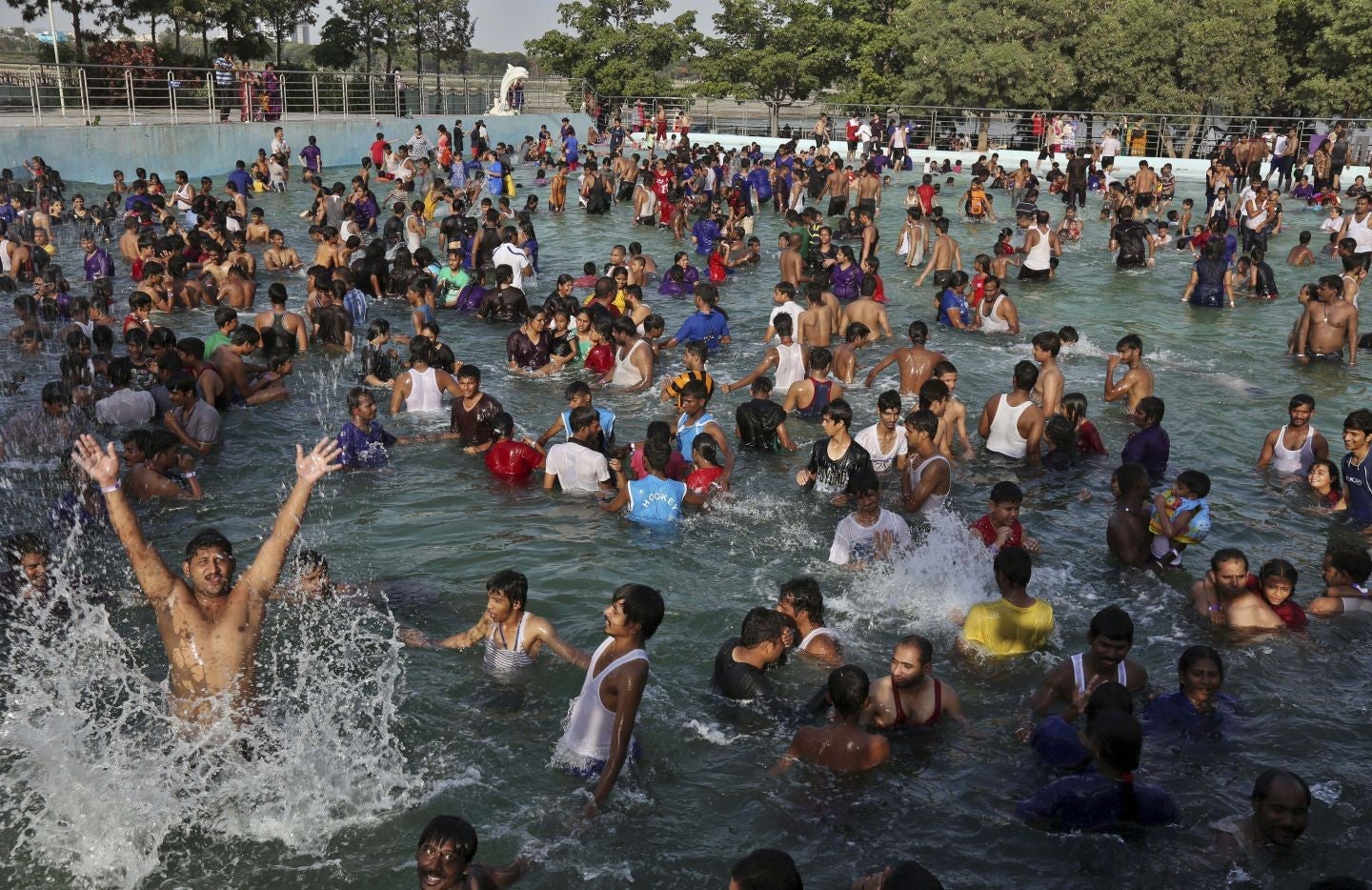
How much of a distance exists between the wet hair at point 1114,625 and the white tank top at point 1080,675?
20cm

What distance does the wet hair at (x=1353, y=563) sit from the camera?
7.46 metres

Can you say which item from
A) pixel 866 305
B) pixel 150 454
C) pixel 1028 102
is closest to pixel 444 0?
pixel 1028 102

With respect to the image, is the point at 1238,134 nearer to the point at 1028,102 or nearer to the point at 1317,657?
the point at 1028,102

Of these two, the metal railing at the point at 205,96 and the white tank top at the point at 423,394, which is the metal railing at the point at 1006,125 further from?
the white tank top at the point at 423,394

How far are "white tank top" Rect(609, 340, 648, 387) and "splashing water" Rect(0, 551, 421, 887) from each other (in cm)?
606

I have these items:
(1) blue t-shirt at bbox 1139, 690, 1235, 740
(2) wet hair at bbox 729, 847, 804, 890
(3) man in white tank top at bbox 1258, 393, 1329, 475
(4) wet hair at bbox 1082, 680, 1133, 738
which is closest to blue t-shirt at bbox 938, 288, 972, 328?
(3) man in white tank top at bbox 1258, 393, 1329, 475

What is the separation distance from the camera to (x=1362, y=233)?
63.8ft

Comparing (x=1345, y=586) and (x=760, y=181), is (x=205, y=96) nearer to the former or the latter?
(x=760, y=181)

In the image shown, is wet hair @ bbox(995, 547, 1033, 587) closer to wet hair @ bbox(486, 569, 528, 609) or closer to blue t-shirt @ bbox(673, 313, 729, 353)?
wet hair @ bbox(486, 569, 528, 609)

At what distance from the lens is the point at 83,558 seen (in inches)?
335

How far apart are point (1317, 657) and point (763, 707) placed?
365 cm

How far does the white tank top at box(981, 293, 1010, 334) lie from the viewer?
610 inches

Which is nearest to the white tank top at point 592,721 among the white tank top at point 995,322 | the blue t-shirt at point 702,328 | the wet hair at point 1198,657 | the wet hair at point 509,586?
the wet hair at point 509,586

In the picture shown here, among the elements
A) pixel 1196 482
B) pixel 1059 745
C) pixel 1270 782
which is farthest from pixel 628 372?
pixel 1270 782
